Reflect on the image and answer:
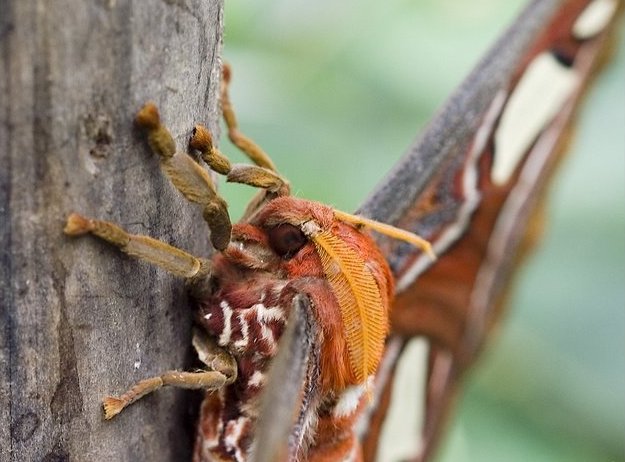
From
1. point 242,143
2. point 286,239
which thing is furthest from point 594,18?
point 286,239

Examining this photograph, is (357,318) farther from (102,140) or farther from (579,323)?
(579,323)

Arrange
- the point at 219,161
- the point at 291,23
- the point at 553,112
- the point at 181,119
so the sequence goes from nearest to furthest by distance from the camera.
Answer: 1. the point at 181,119
2. the point at 219,161
3. the point at 553,112
4. the point at 291,23

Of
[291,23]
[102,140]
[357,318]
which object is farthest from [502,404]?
[102,140]

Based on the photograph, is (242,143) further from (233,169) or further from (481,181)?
(481,181)

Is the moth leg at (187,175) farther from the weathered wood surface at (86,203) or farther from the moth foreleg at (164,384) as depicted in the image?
the moth foreleg at (164,384)

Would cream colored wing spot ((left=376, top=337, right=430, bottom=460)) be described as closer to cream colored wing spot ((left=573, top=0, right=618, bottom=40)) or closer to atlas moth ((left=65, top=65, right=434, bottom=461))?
atlas moth ((left=65, top=65, right=434, bottom=461))

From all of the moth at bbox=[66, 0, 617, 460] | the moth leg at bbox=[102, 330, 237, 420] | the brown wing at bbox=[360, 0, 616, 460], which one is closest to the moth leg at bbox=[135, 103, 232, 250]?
the moth at bbox=[66, 0, 617, 460]

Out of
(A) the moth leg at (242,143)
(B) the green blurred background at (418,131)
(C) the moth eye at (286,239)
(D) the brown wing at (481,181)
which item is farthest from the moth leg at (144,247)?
(B) the green blurred background at (418,131)
